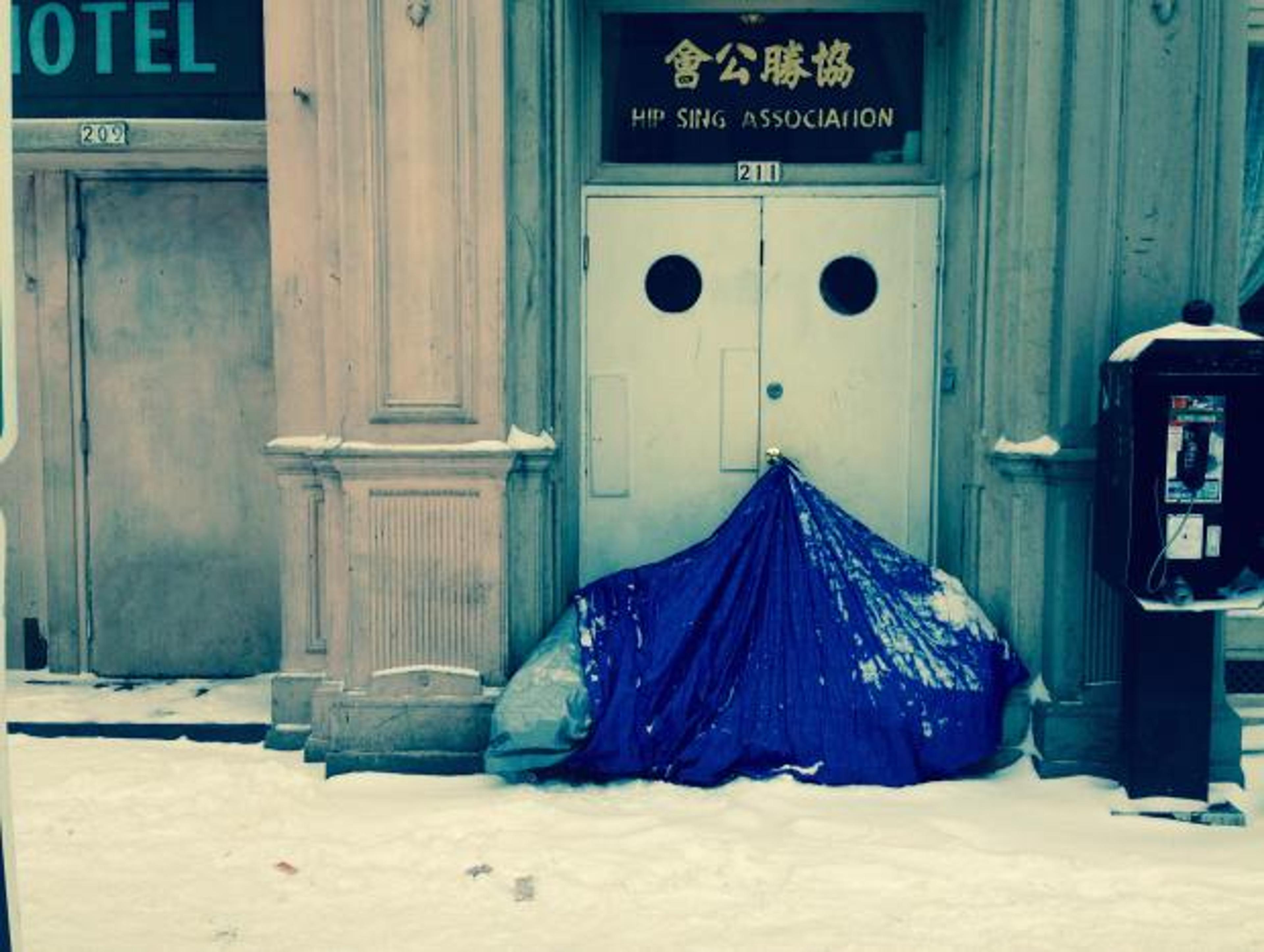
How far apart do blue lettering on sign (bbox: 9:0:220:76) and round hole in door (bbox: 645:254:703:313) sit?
93.3 inches

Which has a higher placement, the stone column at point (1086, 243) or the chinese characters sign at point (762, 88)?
the chinese characters sign at point (762, 88)

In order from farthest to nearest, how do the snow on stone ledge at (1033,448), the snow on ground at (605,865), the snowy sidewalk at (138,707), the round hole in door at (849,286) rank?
1. the round hole in door at (849,286)
2. the snowy sidewalk at (138,707)
3. the snow on stone ledge at (1033,448)
4. the snow on ground at (605,865)

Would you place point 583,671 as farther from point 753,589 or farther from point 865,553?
point 865,553

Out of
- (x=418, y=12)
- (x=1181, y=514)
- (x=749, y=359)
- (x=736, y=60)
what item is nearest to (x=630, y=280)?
(x=749, y=359)

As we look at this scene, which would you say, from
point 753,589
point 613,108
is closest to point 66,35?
point 613,108

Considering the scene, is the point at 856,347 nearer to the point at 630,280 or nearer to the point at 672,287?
the point at 672,287

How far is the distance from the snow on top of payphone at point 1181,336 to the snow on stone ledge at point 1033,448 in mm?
457

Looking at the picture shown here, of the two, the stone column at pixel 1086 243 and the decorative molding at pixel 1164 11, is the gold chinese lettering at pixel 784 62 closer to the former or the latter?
the stone column at pixel 1086 243

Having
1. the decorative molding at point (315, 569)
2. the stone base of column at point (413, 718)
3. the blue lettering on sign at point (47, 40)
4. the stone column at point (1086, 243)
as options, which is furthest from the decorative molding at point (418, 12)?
the stone base of column at point (413, 718)

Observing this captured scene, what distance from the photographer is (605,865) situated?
418cm

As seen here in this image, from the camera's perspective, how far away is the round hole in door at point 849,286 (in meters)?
5.77

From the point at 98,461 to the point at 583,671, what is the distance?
126 inches

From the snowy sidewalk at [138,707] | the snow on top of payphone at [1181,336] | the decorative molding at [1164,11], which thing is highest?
the decorative molding at [1164,11]

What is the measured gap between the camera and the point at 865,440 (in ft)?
19.0
